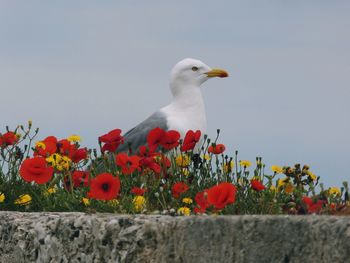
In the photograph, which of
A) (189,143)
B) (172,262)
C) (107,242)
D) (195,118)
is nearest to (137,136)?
(195,118)

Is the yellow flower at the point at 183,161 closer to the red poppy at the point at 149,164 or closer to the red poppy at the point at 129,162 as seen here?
the red poppy at the point at 149,164

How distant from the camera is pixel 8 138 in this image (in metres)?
7.07

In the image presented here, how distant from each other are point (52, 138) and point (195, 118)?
9.45ft

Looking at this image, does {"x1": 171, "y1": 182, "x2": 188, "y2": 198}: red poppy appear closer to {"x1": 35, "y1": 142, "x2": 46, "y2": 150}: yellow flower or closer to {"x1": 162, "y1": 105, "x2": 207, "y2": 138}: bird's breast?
{"x1": 35, "y1": 142, "x2": 46, "y2": 150}: yellow flower

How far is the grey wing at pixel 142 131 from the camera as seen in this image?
883 centimetres

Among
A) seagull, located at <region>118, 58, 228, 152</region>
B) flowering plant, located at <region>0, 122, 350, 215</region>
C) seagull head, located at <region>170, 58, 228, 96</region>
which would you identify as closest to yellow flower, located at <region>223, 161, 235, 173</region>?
flowering plant, located at <region>0, 122, 350, 215</region>

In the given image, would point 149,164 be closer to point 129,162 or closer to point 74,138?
point 129,162

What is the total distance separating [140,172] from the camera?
6516mm

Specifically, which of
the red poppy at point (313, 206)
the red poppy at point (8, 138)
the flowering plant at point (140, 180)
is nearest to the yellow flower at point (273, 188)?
the flowering plant at point (140, 180)

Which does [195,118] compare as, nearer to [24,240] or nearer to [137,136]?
[137,136]

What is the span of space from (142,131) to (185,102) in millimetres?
938

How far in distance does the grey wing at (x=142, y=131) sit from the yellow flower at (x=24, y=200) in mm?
2248

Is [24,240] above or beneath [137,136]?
beneath

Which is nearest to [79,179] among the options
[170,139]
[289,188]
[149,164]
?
[149,164]
